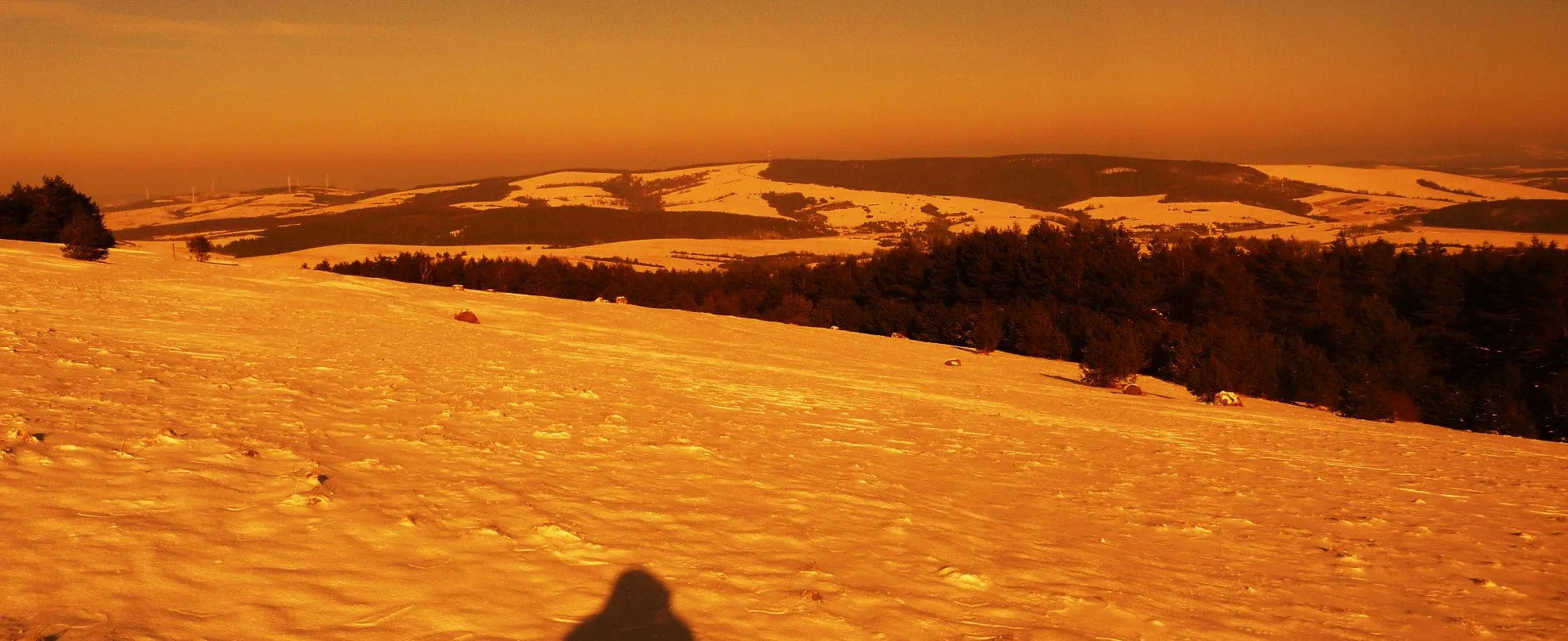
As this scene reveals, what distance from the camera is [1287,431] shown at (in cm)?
1706

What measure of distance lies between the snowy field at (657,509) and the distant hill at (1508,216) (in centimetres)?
10806

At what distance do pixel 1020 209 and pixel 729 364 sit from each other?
148 metres

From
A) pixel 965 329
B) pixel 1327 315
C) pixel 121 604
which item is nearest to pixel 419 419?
pixel 121 604

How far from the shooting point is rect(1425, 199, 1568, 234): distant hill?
10106 cm

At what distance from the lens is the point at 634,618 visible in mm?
4711

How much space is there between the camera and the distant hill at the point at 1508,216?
10106 centimetres

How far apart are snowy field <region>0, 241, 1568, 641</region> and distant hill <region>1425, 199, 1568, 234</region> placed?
10806 centimetres

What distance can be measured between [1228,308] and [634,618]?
4285 centimetres

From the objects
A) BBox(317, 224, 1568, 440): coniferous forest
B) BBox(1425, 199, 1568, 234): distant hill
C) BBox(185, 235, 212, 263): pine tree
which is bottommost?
BBox(317, 224, 1568, 440): coniferous forest

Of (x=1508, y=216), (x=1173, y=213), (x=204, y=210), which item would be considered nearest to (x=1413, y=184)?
(x=1173, y=213)

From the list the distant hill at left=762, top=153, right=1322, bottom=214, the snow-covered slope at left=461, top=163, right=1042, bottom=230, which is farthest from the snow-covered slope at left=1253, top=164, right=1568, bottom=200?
the snow-covered slope at left=461, top=163, right=1042, bottom=230

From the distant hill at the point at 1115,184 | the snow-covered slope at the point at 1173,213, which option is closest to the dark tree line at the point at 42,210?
the snow-covered slope at the point at 1173,213

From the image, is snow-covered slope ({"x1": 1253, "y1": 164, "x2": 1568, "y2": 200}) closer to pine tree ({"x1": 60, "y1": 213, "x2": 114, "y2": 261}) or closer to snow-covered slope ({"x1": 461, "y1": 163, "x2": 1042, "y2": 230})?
snow-covered slope ({"x1": 461, "y1": 163, "x2": 1042, "y2": 230})

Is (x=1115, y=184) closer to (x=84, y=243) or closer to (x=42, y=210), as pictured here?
(x=42, y=210)
